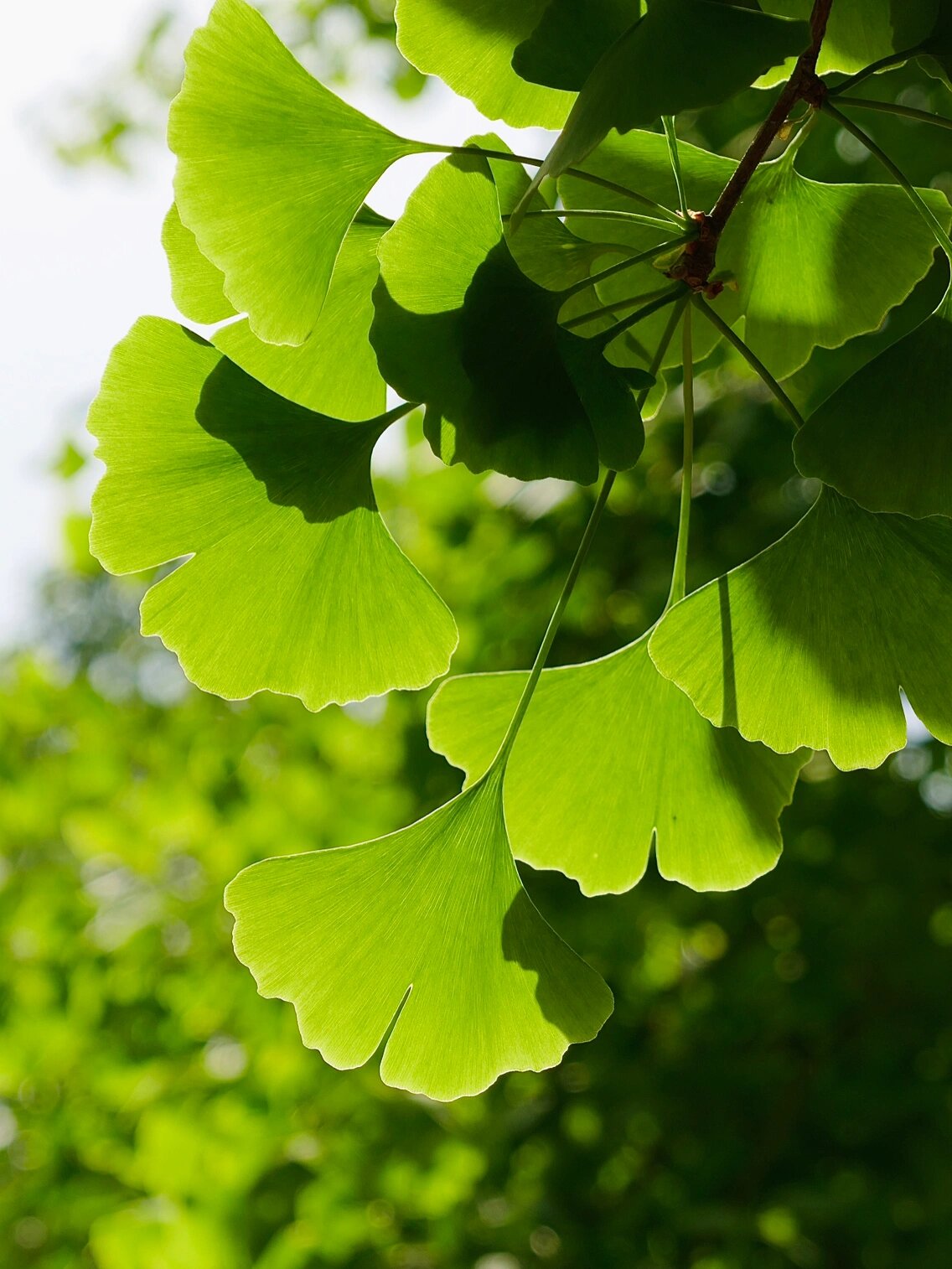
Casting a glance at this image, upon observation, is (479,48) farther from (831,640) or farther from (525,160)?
(831,640)

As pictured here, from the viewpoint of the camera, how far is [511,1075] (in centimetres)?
143

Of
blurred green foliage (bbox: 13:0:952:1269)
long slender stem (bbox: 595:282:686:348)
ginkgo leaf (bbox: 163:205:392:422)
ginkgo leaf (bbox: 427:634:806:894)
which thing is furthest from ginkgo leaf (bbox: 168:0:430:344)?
blurred green foliage (bbox: 13:0:952:1269)

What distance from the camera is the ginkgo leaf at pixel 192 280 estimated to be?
1.65 feet

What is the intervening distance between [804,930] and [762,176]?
1049 mm

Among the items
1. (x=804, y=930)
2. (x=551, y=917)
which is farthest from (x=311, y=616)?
(x=804, y=930)

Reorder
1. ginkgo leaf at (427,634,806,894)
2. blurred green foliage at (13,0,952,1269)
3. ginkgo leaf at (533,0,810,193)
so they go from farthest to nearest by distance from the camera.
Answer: blurred green foliage at (13,0,952,1269) → ginkgo leaf at (427,634,806,894) → ginkgo leaf at (533,0,810,193)

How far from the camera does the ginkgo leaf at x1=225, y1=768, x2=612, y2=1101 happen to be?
539 millimetres

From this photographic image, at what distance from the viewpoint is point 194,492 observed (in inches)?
20.6

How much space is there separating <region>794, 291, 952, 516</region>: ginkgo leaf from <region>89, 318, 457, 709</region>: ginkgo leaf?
0.69 ft

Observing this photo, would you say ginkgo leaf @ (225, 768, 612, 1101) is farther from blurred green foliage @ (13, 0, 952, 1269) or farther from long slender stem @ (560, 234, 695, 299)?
blurred green foliage @ (13, 0, 952, 1269)

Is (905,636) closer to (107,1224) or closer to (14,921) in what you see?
(107,1224)

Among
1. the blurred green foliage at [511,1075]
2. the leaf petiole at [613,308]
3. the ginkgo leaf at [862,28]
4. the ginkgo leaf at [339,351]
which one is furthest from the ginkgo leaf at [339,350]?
the blurred green foliage at [511,1075]

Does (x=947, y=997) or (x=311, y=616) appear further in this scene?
(x=947, y=997)

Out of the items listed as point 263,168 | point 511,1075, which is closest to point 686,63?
point 263,168
